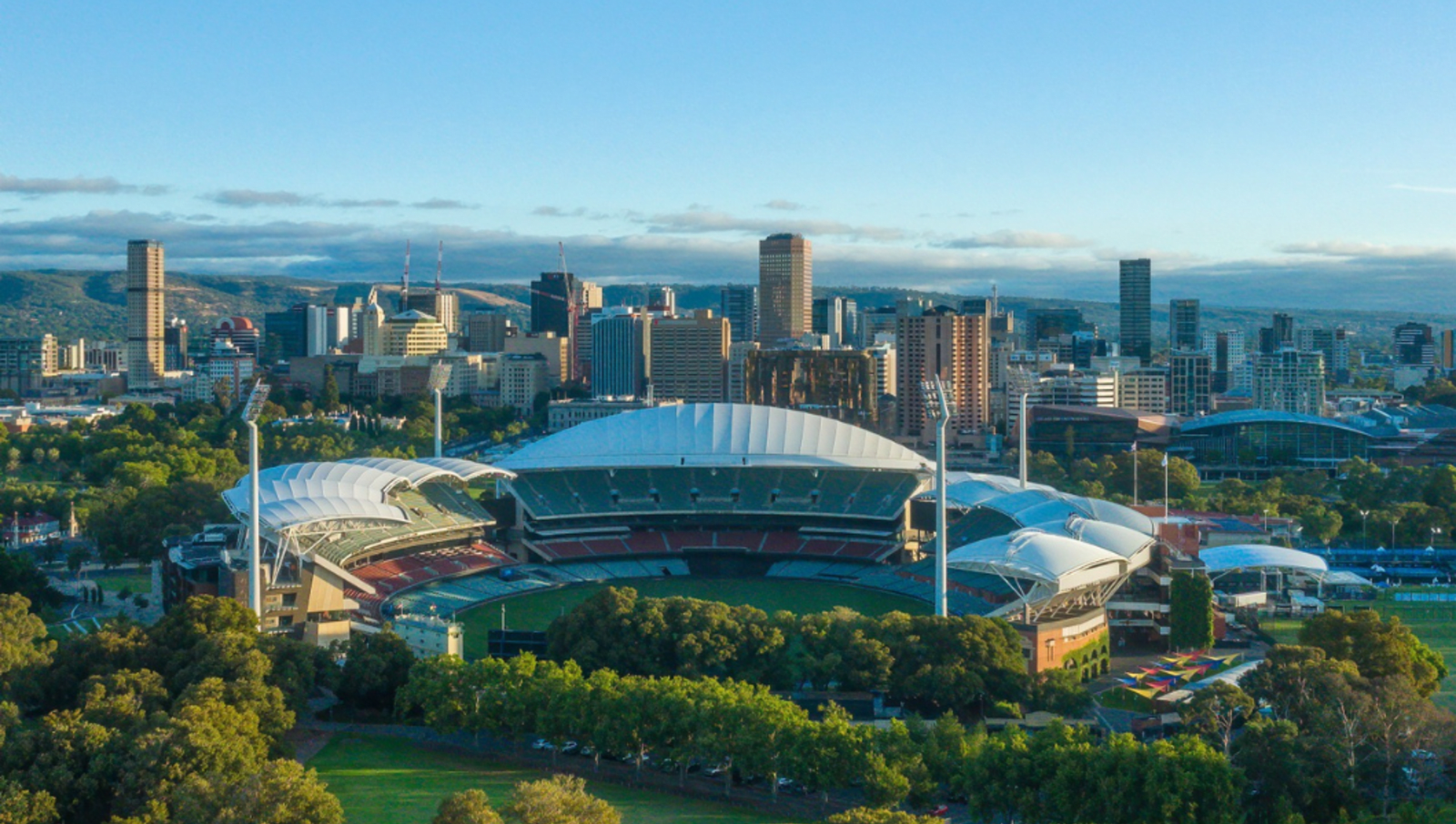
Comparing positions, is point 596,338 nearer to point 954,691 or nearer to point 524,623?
point 524,623

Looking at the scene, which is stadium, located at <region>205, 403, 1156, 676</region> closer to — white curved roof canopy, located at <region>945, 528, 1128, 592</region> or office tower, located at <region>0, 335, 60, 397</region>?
white curved roof canopy, located at <region>945, 528, 1128, 592</region>

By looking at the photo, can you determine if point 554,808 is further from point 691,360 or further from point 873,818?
point 691,360

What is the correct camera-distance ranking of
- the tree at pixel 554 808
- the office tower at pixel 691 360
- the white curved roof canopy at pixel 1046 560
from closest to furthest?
the tree at pixel 554 808
the white curved roof canopy at pixel 1046 560
the office tower at pixel 691 360

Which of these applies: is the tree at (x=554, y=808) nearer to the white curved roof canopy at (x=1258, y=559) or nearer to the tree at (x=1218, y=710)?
the tree at (x=1218, y=710)

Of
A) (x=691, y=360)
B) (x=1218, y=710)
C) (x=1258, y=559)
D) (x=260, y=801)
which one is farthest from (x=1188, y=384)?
(x=260, y=801)

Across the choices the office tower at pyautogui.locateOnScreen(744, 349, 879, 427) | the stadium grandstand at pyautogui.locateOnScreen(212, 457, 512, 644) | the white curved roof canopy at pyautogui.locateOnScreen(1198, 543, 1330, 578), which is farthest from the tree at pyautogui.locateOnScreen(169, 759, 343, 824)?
the office tower at pyautogui.locateOnScreen(744, 349, 879, 427)

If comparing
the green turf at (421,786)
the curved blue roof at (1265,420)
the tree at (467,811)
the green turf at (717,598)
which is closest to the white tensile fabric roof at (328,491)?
the green turf at (717,598)

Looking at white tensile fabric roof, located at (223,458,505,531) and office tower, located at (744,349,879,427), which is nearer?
white tensile fabric roof, located at (223,458,505,531)
